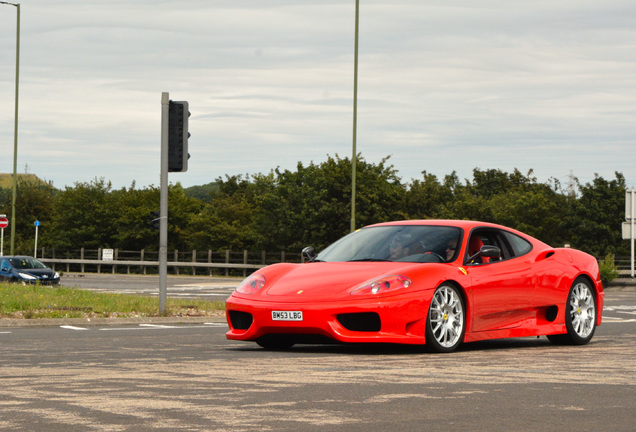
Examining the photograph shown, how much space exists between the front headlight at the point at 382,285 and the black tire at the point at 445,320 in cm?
34

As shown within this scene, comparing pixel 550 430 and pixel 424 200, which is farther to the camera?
pixel 424 200

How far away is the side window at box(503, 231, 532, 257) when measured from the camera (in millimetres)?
11336

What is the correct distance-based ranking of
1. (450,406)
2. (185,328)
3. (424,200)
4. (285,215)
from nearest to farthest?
1. (450,406)
2. (185,328)
3. (285,215)
4. (424,200)

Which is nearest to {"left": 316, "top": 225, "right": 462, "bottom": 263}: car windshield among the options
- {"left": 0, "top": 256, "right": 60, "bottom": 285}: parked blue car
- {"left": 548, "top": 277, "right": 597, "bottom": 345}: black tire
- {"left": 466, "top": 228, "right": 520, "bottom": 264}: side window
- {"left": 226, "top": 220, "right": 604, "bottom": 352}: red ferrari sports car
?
{"left": 226, "top": 220, "right": 604, "bottom": 352}: red ferrari sports car

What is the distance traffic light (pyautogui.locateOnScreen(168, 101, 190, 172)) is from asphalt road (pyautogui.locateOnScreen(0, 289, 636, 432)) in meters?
5.75

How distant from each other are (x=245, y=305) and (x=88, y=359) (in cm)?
163

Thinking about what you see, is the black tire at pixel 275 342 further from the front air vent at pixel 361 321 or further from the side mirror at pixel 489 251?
the side mirror at pixel 489 251

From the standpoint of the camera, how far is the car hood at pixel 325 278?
32.2ft

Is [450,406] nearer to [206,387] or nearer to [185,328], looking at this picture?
[206,387]

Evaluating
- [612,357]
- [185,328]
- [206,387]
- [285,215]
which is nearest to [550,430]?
[206,387]

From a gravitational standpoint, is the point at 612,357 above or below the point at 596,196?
below

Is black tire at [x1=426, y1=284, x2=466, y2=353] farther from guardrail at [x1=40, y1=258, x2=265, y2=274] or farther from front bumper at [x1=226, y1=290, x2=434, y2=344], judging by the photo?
guardrail at [x1=40, y1=258, x2=265, y2=274]

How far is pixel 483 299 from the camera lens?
10.4 m

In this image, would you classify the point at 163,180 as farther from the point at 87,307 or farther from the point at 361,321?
the point at 361,321
